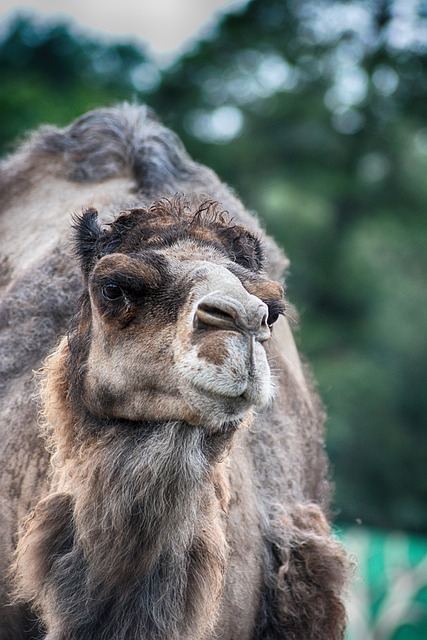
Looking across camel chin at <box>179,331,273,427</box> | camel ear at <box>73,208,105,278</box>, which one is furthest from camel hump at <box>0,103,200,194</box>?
camel chin at <box>179,331,273,427</box>

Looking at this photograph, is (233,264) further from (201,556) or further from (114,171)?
(114,171)

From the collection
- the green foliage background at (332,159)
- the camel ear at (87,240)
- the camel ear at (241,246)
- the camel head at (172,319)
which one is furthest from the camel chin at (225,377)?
the green foliage background at (332,159)

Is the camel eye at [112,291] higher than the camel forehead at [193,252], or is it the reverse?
the camel forehead at [193,252]

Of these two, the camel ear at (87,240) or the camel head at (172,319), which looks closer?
the camel head at (172,319)

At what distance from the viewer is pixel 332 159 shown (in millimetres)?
19500

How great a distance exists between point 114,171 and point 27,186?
2.21ft

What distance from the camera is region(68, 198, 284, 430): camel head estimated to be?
3.23 meters

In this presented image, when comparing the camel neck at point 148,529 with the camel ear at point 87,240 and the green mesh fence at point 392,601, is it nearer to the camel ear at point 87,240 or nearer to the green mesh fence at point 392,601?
the camel ear at point 87,240

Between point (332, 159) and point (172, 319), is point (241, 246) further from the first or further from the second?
point (332, 159)

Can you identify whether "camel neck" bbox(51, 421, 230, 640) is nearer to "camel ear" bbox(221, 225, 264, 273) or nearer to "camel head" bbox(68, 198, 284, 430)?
"camel head" bbox(68, 198, 284, 430)

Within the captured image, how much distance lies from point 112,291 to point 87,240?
42 cm

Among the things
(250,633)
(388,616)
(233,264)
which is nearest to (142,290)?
(233,264)

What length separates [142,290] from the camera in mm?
3498

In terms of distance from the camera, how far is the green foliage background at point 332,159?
16.8 m
